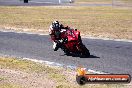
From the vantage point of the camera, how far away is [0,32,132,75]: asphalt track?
1689cm

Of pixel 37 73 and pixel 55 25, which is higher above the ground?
pixel 55 25

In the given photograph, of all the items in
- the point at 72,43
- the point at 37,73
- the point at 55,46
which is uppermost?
the point at 37,73

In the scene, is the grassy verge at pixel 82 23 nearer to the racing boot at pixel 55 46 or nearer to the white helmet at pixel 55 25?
the racing boot at pixel 55 46

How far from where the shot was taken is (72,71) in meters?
15.7

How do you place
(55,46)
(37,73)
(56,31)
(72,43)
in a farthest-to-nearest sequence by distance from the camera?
(55,46) → (56,31) → (72,43) → (37,73)

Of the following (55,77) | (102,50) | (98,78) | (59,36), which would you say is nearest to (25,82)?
(55,77)

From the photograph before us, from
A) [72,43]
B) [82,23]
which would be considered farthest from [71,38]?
[82,23]

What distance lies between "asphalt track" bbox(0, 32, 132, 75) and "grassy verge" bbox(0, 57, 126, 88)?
1.41 metres

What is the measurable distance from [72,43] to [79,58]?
942 millimetres

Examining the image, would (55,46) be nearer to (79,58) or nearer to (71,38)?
(71,38)

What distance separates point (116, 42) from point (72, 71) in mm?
8972

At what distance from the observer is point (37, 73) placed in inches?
597

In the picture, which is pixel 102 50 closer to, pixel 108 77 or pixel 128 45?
pixel 128 45

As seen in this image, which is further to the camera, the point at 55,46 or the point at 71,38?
the point at 55,46
